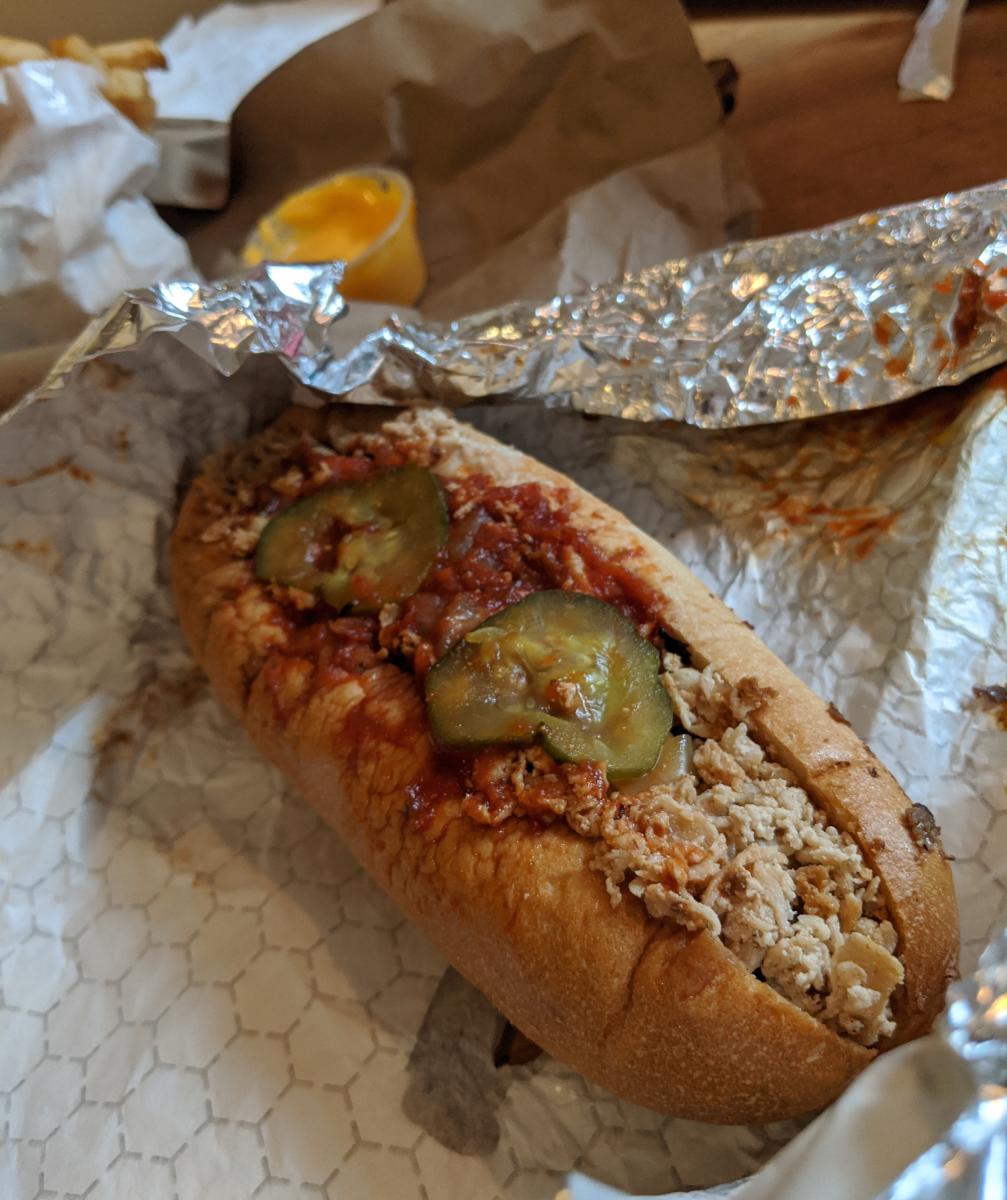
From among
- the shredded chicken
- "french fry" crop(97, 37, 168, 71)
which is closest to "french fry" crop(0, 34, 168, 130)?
"french fry" crop(97, 37, 168, 71)

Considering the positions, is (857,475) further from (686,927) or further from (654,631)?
(686,927)

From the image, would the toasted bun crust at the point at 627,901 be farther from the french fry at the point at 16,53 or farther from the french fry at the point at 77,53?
the french fry at the point at 77,53

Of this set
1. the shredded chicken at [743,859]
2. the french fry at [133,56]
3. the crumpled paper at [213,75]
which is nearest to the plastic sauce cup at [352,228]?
the crumpled paper at [213,75]

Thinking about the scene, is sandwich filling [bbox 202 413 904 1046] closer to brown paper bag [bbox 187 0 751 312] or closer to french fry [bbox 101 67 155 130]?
brown paper bag [bbox 187 0 751 312]

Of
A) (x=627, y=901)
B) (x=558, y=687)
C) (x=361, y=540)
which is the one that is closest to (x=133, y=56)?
(x=361, y=540)

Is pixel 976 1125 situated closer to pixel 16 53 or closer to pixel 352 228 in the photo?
pixel 352 228

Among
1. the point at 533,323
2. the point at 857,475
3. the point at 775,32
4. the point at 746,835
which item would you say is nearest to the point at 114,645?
the point at 533,323
